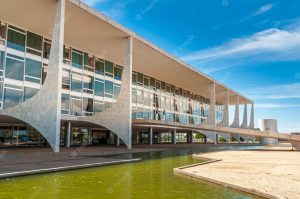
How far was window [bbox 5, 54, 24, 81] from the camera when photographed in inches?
959

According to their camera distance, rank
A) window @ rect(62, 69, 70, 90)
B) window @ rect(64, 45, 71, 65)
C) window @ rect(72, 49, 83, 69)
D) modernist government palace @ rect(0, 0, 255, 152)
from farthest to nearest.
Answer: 1. window @ rect(72, 49, 83, 69)
2. window @ rect(64, 45, 71, 65)
3. window @ rect(62, 69, 70, 90)
4. modernist government palace @ rect(0, 0, 255, 152)

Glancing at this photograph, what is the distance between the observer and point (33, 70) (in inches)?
1049

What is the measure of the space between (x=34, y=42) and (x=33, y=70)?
8.60 ft

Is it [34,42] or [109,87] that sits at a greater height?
[34,42]

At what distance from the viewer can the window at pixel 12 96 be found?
78.6 feet

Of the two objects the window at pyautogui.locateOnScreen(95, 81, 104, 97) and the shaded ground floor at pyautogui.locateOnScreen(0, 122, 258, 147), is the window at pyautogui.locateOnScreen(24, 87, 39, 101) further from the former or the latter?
the window at pyautogui.locateOnScreen(95, 81, 104, 97)

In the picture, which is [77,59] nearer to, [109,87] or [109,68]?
[109,68]

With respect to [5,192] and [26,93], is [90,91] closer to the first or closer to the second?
[26,93]

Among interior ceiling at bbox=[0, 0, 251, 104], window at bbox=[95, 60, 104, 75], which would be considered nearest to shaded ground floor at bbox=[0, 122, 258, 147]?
window at bbox=[95, 60, 104, 75]

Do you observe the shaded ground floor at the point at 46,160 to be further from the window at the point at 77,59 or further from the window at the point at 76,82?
the window at the point at 77,59

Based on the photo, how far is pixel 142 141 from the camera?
Result: 156 ft

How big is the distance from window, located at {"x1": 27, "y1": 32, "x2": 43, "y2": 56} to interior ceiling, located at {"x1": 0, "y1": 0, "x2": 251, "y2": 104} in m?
0.58

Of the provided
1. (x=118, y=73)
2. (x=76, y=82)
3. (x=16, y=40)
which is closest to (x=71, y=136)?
(x=76, y=82)

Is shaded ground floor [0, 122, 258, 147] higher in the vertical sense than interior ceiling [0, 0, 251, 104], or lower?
lower
